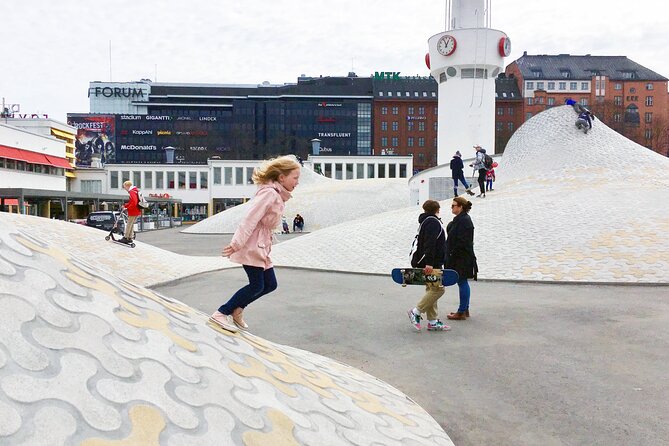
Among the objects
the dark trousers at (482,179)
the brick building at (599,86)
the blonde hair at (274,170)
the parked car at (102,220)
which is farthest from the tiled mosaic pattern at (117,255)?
the brick building at (599,86)

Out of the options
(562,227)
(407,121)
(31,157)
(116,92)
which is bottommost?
(562,227)

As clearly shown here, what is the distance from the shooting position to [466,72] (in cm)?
3759

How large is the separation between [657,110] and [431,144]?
4289 centimetres

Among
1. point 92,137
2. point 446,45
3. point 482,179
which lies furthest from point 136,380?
point 92,137

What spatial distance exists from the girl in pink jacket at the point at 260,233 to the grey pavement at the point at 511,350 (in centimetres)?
173

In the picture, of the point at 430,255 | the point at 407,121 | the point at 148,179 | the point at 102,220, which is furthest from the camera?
the point at 407,121

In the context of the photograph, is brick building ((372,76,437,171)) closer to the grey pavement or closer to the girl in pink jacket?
the grey pavement

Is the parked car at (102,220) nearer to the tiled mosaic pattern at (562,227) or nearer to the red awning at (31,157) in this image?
the tiled mosaic pattern at (562,227)

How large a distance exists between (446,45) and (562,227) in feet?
82.0

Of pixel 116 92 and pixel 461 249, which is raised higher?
pixel 116 92

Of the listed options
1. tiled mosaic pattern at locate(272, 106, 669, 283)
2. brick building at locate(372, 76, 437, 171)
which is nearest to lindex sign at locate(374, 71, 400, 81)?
brick building at locate(372, 76, 437, 171)

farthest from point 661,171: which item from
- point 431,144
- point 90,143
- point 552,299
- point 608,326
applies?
point 90,143

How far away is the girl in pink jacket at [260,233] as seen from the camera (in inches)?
197

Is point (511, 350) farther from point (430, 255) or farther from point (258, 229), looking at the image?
point (258, 229)
